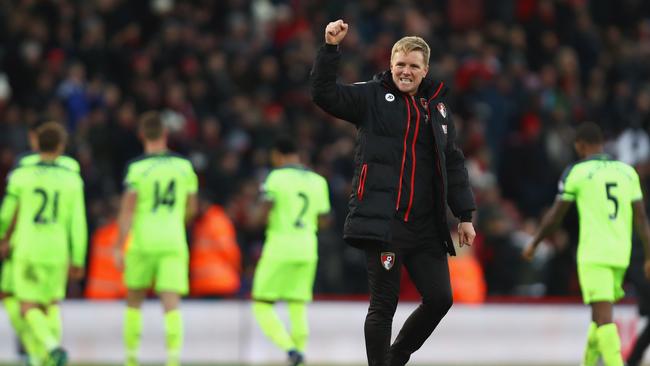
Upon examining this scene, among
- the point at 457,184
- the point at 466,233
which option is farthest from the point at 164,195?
the point at 466,233

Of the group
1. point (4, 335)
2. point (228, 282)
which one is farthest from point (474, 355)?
point (4, 335)

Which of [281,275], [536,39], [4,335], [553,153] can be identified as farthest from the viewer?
[536,39]

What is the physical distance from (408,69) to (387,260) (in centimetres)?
124

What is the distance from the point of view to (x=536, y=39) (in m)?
23.0

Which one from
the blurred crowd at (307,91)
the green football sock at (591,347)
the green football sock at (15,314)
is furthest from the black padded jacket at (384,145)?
the blurred crowd at (307,91)

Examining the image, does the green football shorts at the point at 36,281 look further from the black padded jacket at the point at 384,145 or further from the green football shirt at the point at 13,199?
the black padded jacket at the point at 384,145

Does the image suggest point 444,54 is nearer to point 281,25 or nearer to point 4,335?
point 281,25

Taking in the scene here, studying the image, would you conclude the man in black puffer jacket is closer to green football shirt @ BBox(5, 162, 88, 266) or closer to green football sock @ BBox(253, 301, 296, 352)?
green football sock @ BBox(253, 301, 296, 352)

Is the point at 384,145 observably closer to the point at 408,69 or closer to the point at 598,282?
the point at 408,69

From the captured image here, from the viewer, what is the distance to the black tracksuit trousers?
9188 millimetres

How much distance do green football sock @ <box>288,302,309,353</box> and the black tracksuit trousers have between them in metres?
4.15

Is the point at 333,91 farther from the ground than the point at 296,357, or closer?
farther from the ground

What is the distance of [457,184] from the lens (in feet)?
31.4

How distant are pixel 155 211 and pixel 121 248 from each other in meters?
0.51
